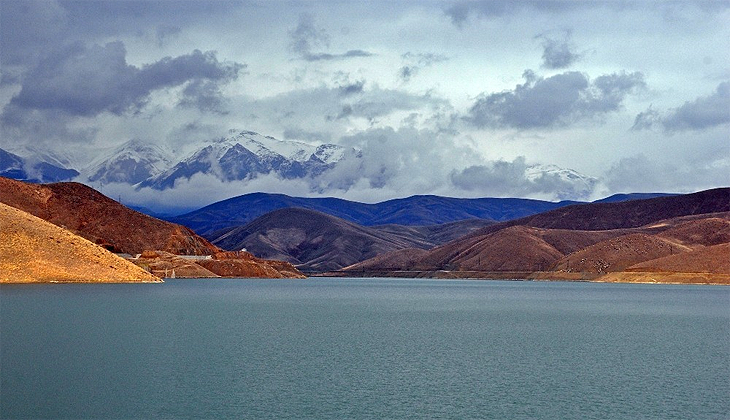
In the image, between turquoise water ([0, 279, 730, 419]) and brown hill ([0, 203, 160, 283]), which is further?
brown hill ([0, 203, 160, 283])

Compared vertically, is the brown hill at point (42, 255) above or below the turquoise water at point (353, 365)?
above

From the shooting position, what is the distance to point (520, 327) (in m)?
74.8

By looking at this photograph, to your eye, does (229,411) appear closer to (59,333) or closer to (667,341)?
(59,333)

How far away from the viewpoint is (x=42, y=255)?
126 metres

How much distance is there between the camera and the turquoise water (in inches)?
1473

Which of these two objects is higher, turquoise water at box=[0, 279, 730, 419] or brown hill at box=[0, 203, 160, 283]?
brown hill at box=[0, 203, 160, 283]

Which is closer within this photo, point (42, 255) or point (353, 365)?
point (353, 365)

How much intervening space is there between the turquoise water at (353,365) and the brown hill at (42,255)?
38277mm

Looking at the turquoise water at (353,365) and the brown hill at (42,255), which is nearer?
the turquoise water at (353,365)

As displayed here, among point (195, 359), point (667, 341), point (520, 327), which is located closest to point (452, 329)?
point (520, 327)

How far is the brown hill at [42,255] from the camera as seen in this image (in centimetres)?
12219

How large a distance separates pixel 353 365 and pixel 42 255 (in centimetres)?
8944

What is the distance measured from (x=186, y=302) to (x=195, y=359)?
181 ft

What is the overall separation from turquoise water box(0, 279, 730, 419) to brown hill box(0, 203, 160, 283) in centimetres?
3828
